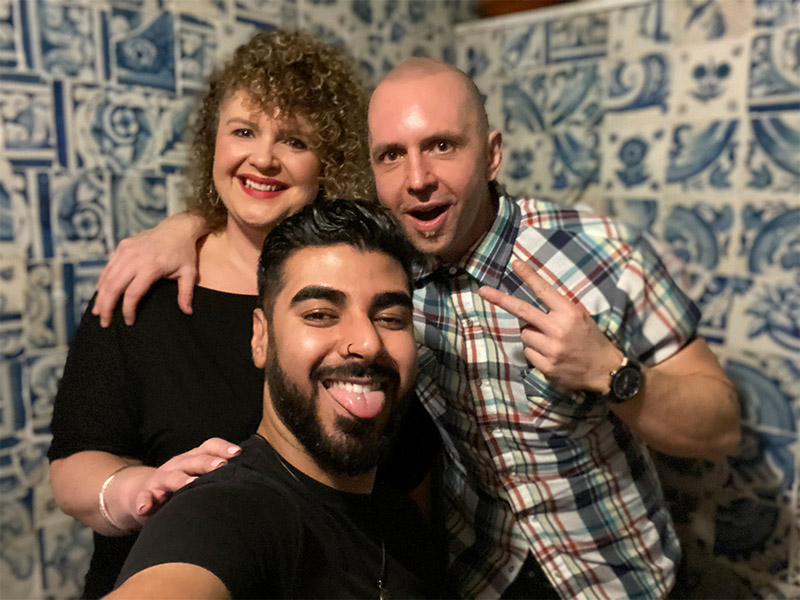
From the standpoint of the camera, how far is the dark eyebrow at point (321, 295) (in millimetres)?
780

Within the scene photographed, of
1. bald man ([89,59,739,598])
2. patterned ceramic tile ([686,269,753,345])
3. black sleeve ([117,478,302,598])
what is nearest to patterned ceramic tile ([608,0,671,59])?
patterned ceramic tile ([686,269,753,345])

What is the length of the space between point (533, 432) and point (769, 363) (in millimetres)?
733

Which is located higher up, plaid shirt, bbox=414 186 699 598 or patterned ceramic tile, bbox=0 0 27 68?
patterned ceramic tile, bbox=0 0 27 68

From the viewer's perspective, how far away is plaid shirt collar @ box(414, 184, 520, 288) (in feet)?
3.30

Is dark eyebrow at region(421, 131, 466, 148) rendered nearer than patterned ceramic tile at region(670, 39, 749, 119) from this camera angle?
Yes

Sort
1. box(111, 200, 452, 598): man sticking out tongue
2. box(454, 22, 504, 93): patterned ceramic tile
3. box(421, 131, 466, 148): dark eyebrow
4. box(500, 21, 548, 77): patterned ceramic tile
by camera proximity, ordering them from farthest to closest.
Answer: box(454, 22, 504, 93): patterned ceramic tile < box(500, 21, 548, 77): patterned ceramic tile < box(421, 131, 466, 148): dark eyebrow < box(111, 200, 452, 598): man sticking out tongue

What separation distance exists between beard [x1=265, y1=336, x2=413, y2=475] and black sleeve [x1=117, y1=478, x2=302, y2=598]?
0.08m

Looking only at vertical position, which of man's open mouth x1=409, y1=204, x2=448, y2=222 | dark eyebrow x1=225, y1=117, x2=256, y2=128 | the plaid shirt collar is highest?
dark eyebrow x1=225, y1=117, x2=256, y2=128

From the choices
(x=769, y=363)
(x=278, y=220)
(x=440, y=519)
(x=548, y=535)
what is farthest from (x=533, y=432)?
(x=769, y=363)

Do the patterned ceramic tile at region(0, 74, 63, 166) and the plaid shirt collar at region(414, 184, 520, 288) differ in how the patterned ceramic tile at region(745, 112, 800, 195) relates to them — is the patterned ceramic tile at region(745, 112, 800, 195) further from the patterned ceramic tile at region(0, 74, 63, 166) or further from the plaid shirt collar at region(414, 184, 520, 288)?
the patterned ceramic tile at region(0, 74, 63, 166)

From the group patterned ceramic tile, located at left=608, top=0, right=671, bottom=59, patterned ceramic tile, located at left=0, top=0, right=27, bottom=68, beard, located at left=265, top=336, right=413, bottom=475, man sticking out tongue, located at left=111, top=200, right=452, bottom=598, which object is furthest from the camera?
patterned ceramic tile, located at left=608, top=0, right=671, bottom=59

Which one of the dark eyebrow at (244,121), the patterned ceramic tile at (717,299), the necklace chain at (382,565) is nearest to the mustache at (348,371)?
the necklace chain at (382,565)

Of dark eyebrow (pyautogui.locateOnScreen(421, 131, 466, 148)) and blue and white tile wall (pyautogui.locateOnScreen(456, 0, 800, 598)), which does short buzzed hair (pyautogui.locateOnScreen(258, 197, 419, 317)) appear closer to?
dark eyebrow (pyautogui.locateOnScreen(421, 131, 466, 148))

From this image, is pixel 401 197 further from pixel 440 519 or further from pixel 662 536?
pixel 662 536
